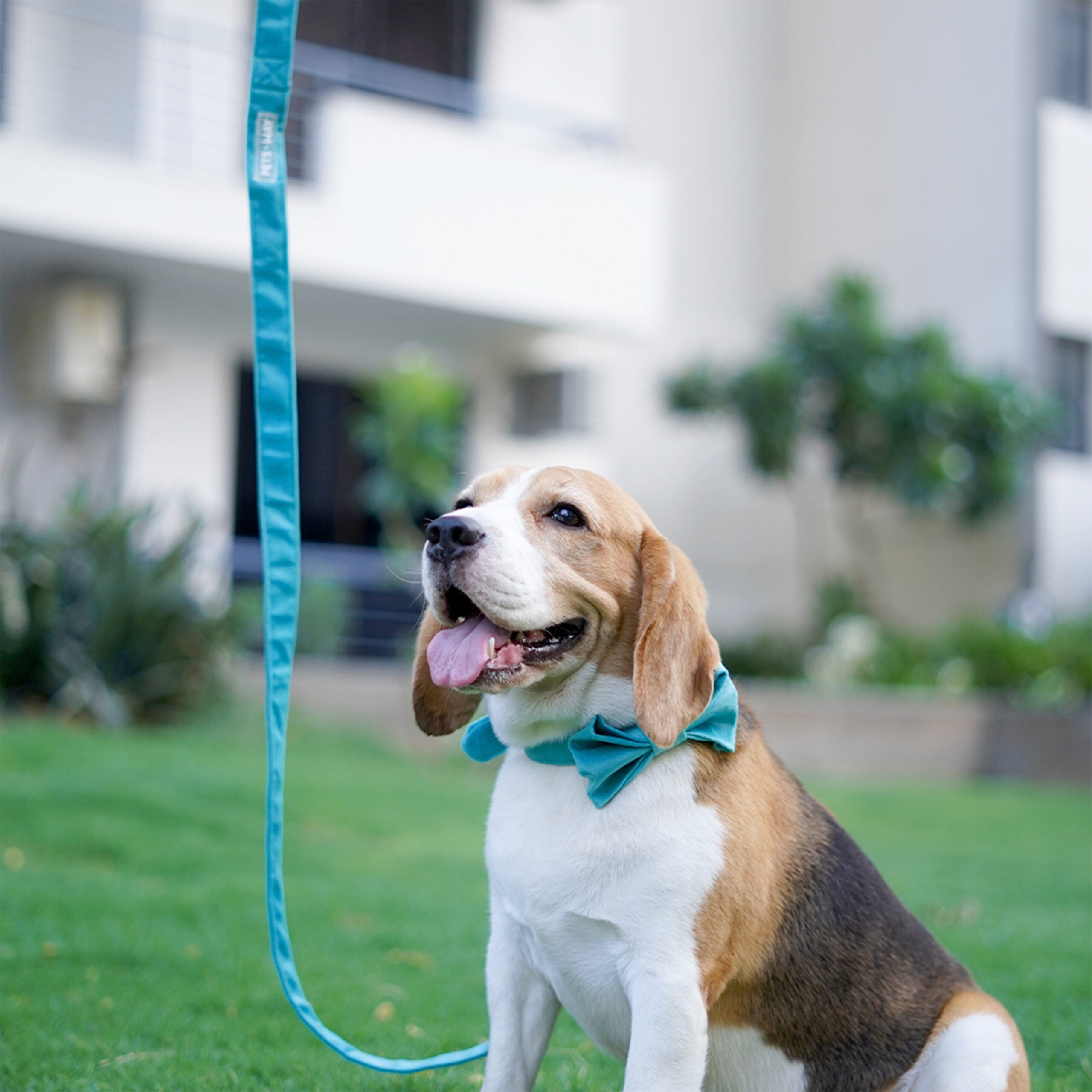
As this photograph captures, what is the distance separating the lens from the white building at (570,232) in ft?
40.4

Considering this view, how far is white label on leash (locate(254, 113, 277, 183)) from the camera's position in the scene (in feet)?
10.3

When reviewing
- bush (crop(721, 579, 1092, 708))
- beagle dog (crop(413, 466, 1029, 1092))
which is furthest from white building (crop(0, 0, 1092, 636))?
beagle dog (crop(413, 466, 1029, 1092))

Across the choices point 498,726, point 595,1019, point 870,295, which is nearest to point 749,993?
point 595,1019

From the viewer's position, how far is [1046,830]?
9164 millimetres

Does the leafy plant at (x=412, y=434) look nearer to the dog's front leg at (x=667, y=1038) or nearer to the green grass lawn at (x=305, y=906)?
the green grass lawn at (x=305, y=906)

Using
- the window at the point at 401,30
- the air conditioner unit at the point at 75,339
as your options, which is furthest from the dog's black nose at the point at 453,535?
the window at the point at 401,30

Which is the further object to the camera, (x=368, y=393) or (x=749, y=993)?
(x=368, y=393)

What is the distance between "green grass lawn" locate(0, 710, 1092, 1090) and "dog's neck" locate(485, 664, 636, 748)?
47.0 inches

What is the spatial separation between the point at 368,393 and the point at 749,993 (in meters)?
12.0

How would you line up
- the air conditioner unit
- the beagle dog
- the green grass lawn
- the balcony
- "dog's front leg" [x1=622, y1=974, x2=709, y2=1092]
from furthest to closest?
1. the air conditioner unit
2. the balcony
3. the green grass lawn
4. the beagle dog
5. "dog's front leg" [x1=622, y1=974, x2=709, y2=1092]

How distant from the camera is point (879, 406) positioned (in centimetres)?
1432

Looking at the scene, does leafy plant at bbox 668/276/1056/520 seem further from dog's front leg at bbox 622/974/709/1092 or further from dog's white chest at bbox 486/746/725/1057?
dog's front leg at bbox 622/974/709/1092

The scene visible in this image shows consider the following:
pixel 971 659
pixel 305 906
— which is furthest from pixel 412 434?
pixel 305 906

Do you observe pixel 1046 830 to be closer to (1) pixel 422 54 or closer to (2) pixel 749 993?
(2) pixel 749 993
